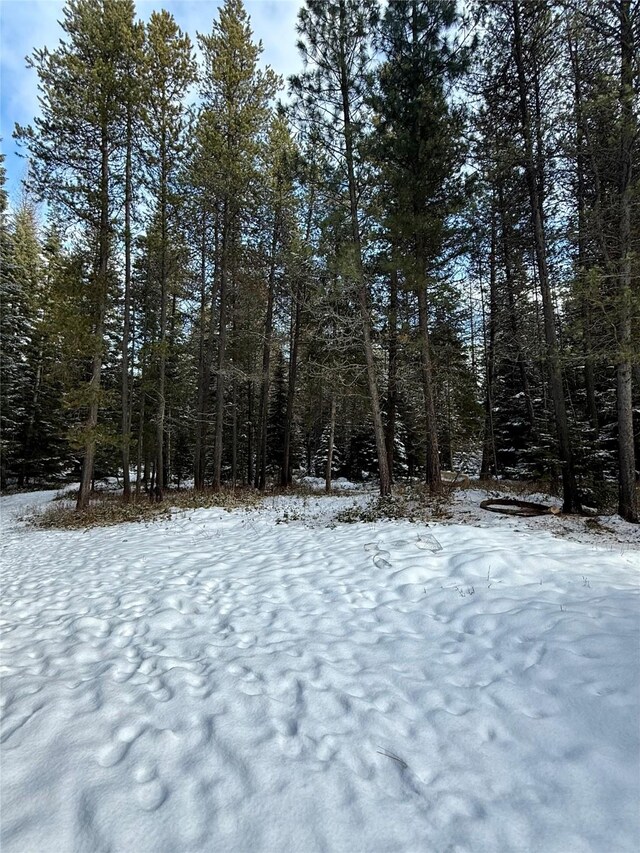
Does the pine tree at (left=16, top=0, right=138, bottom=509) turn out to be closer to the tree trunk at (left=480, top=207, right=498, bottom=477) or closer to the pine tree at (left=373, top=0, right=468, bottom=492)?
the pine tree at (left=373, top=0, right=468, bottom=492)

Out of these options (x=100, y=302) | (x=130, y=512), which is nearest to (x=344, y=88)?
(x=100, y=302)

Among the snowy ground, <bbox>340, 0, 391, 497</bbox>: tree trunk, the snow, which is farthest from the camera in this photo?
the snow

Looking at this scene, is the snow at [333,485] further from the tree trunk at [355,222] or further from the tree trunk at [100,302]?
the tree trunk at [100,302]

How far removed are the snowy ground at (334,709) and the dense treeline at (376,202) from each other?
5830 millimetres

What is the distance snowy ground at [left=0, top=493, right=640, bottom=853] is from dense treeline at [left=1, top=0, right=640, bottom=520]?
5.83 m

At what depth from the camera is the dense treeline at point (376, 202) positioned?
873 cm

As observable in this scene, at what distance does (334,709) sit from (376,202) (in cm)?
1077

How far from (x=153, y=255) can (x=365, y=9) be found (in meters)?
9.50

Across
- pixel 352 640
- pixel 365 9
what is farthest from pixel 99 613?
pixel 365 9

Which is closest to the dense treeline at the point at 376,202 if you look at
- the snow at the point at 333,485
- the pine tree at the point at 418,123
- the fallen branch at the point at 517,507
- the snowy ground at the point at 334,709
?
the pine tree at the point at 418,123

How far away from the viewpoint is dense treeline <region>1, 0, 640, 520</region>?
28.7 ft

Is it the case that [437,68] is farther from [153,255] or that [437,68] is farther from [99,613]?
[99,613]

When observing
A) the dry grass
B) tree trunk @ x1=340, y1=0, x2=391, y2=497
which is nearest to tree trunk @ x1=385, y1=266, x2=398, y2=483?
tree trunk @ x1=340, y1=0, x2=391, y2=497

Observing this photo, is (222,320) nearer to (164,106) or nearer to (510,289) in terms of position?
A: (164,106)
